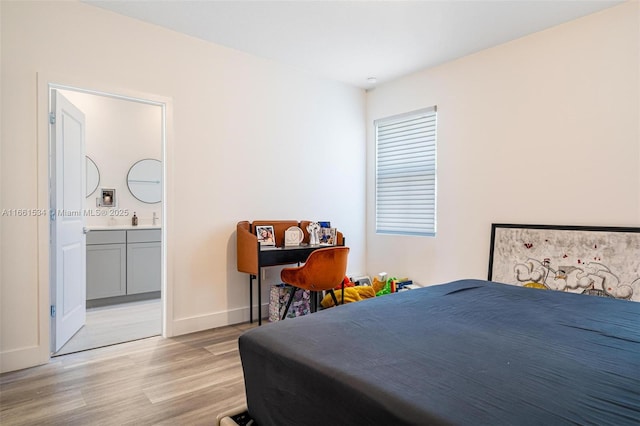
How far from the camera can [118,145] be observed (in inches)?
196

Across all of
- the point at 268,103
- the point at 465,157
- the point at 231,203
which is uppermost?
Answer: the point at 268,103

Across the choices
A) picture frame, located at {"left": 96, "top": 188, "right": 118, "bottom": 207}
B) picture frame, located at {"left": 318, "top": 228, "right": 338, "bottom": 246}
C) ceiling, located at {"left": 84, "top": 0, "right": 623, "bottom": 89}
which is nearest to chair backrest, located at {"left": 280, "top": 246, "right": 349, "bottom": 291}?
picture frame, located at {"left": 318, "top": 228, "right": 338, "bottom": 246}

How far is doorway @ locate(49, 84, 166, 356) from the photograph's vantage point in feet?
14.1

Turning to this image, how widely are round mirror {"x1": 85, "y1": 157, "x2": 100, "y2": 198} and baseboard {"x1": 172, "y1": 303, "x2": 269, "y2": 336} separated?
2.51m

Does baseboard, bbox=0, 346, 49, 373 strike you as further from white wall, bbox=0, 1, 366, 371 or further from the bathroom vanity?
the bathroom vanity

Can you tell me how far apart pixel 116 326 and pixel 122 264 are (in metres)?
1.10

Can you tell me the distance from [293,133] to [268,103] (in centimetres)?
42

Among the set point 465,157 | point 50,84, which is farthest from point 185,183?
point 465,157

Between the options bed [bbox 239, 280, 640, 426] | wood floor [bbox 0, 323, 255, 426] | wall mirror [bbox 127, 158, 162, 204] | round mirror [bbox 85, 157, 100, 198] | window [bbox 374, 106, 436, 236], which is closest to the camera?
bed [bbox 239, 280, 640, 426]

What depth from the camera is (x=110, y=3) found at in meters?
2.88

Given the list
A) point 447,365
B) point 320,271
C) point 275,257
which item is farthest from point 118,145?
point 447,365

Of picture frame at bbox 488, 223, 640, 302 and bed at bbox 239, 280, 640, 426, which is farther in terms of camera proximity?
picture frame at bbox 488, 223, 640, 302

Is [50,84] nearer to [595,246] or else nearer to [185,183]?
[185,183]

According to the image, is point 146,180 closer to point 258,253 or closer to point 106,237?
point 106,237
